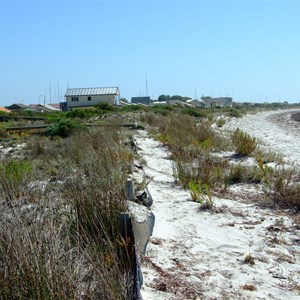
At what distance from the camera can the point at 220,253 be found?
5.64 meters

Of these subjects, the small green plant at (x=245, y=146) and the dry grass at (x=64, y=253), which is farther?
the small green plant at (x=245, y=146)

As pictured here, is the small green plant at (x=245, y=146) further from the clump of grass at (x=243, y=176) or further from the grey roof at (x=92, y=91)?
the grey roof at (x=92, y=91)

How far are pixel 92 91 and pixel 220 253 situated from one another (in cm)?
7755

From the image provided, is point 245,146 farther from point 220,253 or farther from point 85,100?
point 85,100

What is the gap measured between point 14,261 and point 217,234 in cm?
361

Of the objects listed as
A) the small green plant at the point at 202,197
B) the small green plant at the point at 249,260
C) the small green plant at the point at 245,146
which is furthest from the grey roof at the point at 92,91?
the small green plant at the point at 249,260

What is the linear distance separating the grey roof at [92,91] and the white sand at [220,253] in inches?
2880

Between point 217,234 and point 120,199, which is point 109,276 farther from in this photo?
point 217,234

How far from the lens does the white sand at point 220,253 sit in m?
4.55

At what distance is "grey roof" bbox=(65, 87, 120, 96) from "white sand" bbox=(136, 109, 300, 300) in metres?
73.2

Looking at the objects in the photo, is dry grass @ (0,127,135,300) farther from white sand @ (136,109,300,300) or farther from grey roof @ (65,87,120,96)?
grey roof @ (65,87,120,96)

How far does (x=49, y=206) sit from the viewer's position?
14.1 feet

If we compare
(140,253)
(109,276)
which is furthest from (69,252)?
(140,253)

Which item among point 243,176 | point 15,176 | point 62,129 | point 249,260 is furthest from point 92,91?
point 249,260
